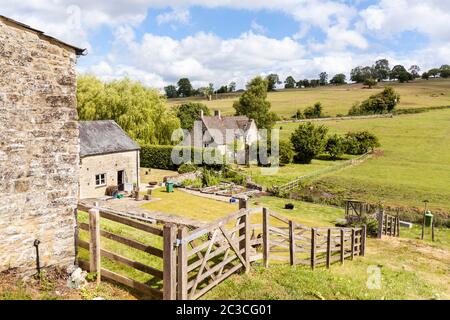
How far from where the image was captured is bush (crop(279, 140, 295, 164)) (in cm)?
5269

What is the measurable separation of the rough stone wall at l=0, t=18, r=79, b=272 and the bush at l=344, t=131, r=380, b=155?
55.3m

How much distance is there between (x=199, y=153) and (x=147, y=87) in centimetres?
1142

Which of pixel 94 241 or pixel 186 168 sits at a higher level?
pixel 94 241

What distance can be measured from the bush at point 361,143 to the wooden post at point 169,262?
55902 mm

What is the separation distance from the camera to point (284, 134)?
69812 millimetres

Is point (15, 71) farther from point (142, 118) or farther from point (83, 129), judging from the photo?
point (142, 118)

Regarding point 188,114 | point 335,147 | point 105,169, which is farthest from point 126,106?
point 335,147

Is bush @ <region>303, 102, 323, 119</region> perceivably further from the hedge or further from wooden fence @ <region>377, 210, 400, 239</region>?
wooden fence @ <region>377, 210, 400, 239</region>

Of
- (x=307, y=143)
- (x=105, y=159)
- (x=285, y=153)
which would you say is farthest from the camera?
(x=307, y=143)

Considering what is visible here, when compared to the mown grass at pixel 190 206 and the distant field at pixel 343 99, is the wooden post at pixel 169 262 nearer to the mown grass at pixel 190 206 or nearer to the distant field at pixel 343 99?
the mown grass at pixel 190 206

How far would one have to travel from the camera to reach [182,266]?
Result: 21.6ft

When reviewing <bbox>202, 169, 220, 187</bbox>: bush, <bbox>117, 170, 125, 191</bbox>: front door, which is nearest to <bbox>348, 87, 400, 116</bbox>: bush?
<bbox>202, 169, 220, 187</bbox>: bush

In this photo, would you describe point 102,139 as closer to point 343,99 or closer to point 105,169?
point 105,169

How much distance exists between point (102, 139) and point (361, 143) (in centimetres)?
4264
